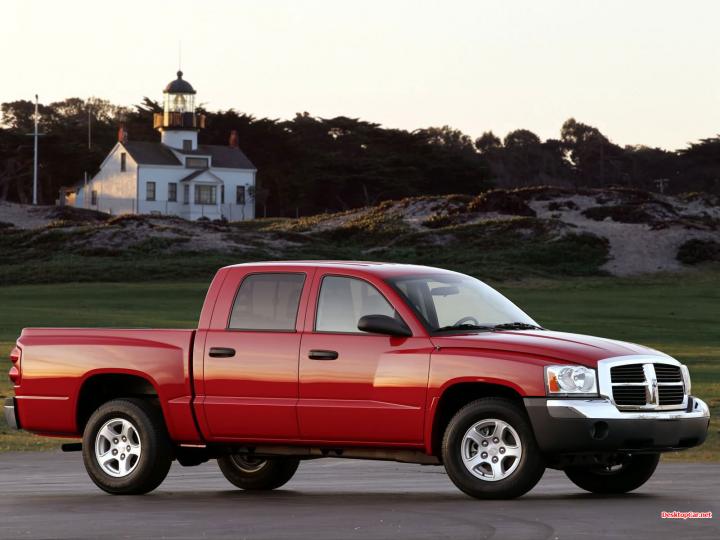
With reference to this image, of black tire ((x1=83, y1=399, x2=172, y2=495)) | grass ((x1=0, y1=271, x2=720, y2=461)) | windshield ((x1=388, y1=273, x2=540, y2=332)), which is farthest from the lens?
grass ((x1=0, y1=271, x2=720, y2=461))

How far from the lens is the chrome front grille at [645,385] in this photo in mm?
12844

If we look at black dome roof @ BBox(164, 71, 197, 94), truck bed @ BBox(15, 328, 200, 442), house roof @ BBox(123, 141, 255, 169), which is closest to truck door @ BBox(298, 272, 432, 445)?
truck bed @ BBox(15, 328, 200, 442)

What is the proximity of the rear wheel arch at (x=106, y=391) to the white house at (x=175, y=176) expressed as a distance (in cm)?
11952

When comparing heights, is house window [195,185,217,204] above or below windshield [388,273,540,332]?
above

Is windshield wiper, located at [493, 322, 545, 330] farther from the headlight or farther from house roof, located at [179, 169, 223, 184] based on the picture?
house roof, located at [179, 169, 223, 184]

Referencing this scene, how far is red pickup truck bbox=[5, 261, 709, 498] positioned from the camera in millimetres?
12750

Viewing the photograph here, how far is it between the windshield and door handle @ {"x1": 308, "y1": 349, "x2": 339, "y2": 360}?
0.72 meters

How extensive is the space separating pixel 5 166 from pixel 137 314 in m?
105

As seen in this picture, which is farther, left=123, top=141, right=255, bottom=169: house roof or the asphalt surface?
left=123, top=141, right=255, bottom=169: house roof

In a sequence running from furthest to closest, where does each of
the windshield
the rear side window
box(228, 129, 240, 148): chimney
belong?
box(228, 129, 240, 148): chimney, the rear side window, the windshield

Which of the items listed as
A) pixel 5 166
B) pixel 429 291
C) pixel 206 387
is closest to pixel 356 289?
pixel 429 291

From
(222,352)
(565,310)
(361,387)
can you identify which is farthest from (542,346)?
(565,310)

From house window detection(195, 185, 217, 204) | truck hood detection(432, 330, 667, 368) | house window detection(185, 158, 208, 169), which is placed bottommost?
truck hood detection(432, 330, 667, 368)

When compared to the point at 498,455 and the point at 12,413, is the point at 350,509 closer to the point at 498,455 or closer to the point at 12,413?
the point at 498,455
